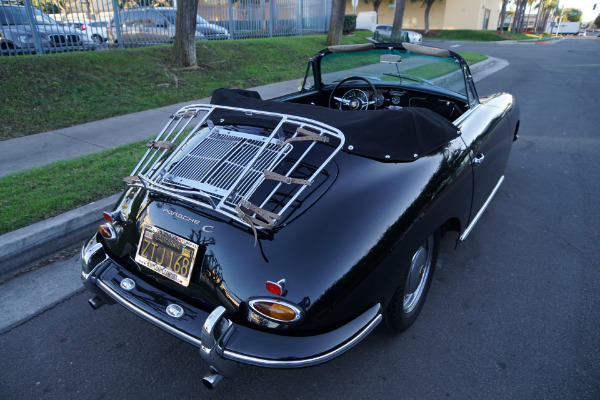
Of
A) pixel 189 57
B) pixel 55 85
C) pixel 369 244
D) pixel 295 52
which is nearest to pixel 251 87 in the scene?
pixel 189 57

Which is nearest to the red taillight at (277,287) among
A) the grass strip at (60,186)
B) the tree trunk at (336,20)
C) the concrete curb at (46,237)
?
the concrete curb at (46,237)

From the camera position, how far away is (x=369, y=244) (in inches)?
77.0

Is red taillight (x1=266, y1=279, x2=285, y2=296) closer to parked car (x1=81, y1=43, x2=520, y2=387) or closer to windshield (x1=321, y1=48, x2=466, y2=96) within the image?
parked car (x1=81, y1=43, x2=520, y2=387)

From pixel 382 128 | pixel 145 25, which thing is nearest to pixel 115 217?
pixel 382 128

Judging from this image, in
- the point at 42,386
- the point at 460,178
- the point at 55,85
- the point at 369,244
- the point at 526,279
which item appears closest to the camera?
the point at 369,244

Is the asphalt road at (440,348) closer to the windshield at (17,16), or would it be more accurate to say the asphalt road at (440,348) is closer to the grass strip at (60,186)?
the grass strip at (60,186)

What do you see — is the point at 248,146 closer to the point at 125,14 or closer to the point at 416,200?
the point at 416,200

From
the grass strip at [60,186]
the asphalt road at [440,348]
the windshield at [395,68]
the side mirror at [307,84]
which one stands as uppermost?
the windshield at [395,68]

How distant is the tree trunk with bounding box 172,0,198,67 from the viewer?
351 inches

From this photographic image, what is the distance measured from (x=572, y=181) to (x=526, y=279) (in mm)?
2455

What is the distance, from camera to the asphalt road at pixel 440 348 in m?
2.12

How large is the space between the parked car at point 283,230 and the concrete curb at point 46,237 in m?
1.05

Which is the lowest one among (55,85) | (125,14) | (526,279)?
(526,279)

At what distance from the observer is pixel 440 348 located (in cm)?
239
